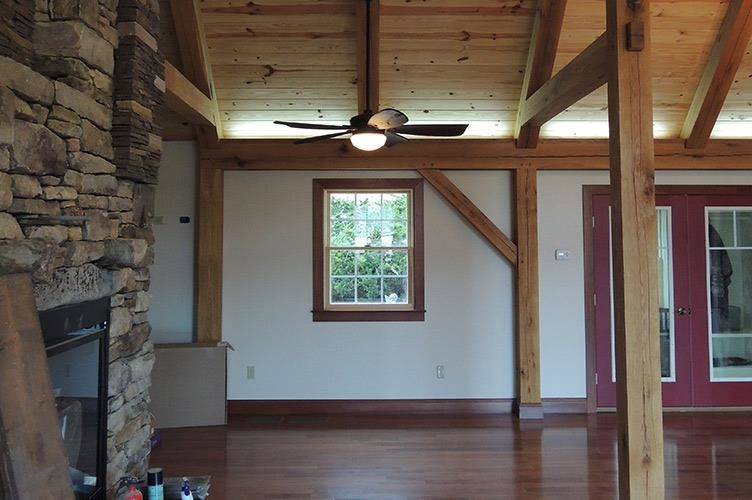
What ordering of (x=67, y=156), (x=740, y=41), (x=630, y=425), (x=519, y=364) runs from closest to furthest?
(x=67, y=156), (x=630, y=425), (x=740, y=41), (x=519, y=364)

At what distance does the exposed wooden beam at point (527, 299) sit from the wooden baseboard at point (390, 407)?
0.20 m

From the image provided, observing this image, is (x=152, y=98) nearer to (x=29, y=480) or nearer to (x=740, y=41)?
(x=29, y=480)

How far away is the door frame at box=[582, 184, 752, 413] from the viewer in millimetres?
5246

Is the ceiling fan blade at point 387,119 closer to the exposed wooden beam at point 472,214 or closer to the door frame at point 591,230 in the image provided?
the exposed wooden beam at point 472,214

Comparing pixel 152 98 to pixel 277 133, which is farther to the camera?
pixel 277 133

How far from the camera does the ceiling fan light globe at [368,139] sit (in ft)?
11.9

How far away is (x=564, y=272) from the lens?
5.30 metres

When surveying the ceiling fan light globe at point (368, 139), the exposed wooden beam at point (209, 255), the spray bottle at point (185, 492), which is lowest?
the spray bottle at point (185, 492)

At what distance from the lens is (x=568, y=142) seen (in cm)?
520

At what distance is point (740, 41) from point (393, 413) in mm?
4372

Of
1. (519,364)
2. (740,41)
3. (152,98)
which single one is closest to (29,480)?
(152,98)

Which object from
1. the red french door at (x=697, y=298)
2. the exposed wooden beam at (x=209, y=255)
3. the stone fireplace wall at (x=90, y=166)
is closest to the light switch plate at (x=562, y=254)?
the red french door at (x=697, y=298)

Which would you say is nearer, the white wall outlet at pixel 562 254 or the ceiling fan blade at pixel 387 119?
the ceiling fan blade at pixel 387 119

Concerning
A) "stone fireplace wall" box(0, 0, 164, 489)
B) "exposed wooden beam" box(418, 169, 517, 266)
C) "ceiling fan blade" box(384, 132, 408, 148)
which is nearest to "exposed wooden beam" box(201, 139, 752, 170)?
"exposed wooden beam" box(418, 169, 517, 266)
